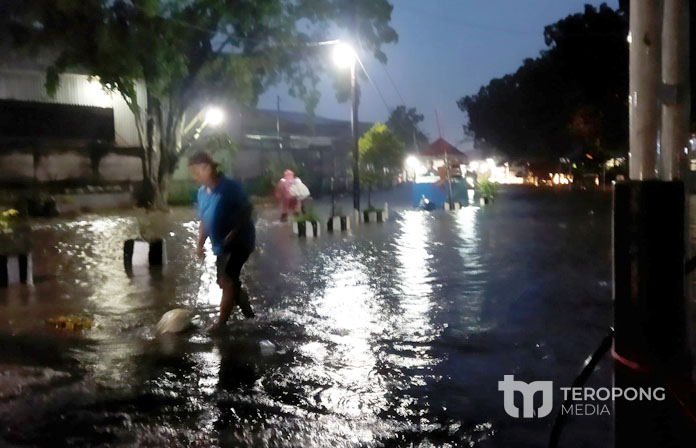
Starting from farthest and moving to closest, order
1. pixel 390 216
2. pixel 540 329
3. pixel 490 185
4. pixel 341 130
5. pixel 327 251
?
pixel 341 130 → pixel 490 185 → pixel 390 216 → pixel 327 251 → pixel 540 329

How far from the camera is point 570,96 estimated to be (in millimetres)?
50469

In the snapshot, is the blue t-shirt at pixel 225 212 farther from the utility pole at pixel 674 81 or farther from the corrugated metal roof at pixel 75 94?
the corrugated metal roof at pixel 75 94

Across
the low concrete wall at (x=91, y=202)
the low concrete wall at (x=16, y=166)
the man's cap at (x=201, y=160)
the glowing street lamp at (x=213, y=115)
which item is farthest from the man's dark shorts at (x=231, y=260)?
the glowing street lamp at (x=213, y=115)

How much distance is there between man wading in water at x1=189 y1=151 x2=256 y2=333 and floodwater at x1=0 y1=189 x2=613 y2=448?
63cm

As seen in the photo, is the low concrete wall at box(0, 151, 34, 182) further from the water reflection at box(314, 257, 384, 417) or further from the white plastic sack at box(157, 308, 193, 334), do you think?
the white plastic sack at box(157, 308, 193, 334)

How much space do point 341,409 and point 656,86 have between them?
339cm

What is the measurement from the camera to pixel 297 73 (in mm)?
28016

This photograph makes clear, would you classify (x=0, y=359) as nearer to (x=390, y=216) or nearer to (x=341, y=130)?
(x=390, y=216)

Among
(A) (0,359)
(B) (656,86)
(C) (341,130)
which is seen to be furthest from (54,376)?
(C) (341,130)

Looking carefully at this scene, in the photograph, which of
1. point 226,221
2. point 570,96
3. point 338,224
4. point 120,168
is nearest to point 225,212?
point 226,221

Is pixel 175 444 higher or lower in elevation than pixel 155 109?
lower

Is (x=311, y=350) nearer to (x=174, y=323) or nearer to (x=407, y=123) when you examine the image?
(x=174, y=323)

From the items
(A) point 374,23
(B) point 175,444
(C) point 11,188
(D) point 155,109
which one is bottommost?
(B) point 175,444

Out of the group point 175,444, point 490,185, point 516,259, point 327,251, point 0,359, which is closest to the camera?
point 175,444
